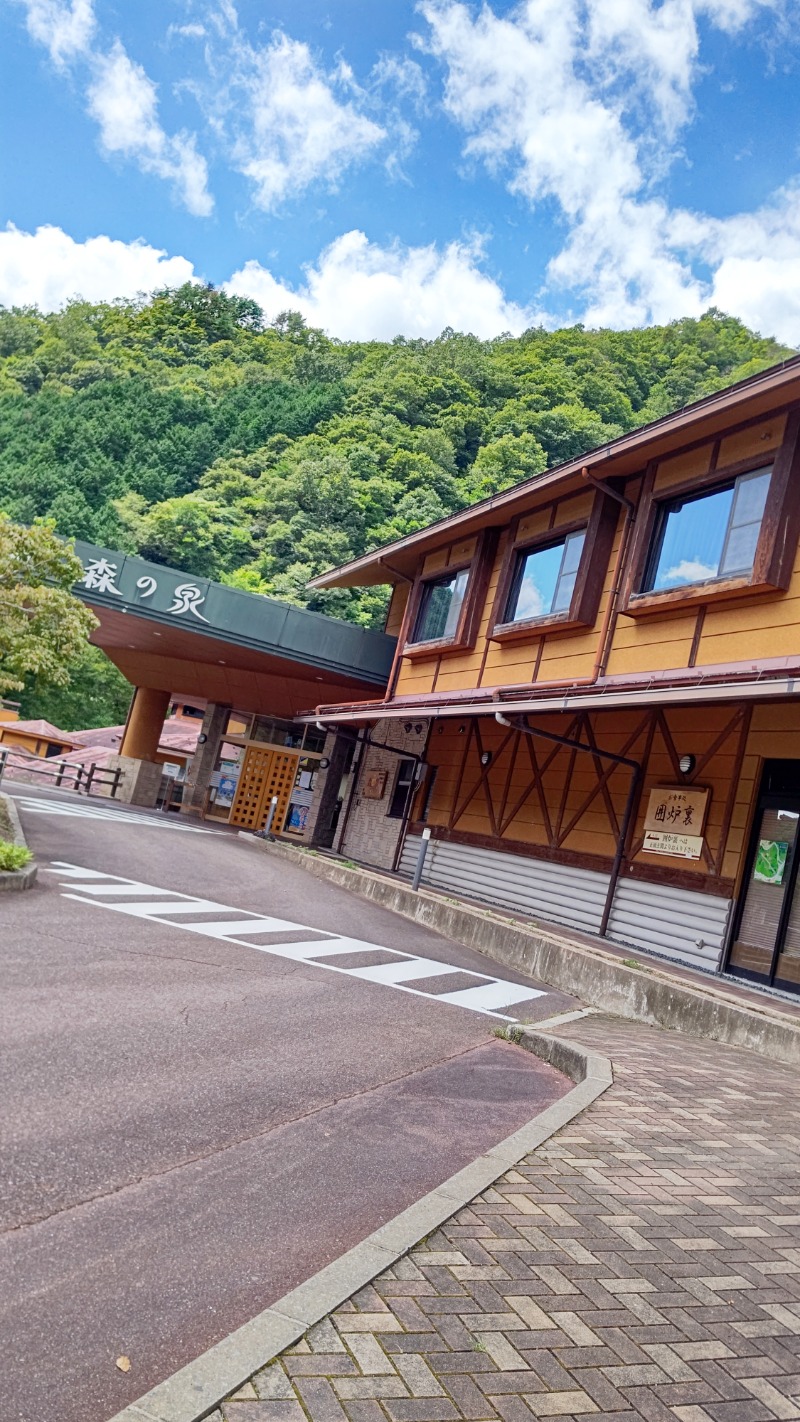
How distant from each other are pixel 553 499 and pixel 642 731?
4246mm

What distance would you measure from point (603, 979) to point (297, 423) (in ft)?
167

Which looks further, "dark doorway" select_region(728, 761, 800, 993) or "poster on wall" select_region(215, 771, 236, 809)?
"poster on wall" select_region(215, 771, 236, 809)

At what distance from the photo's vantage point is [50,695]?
57.6m

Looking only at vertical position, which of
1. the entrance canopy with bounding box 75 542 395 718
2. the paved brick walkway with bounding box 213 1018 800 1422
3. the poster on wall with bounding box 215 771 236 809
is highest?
the entrance canopy with bounding box 75 542 395 718

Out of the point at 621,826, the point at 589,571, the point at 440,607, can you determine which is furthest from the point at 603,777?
the point at 440,607

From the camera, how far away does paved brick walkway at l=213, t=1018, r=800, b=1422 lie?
8.05ft

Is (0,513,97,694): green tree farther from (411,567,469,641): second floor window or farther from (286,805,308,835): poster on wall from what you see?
(286,805,308,835): poster on wall

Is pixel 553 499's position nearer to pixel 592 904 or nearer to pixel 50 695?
pixel 592 904

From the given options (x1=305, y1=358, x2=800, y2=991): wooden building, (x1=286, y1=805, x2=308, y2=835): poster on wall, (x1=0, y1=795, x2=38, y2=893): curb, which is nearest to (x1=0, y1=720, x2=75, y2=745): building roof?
(x1=286, y1=805, x2=308, y2=835): poster on wall

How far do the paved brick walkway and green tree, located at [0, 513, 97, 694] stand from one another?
10408mm

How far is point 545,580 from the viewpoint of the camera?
15.3 metres

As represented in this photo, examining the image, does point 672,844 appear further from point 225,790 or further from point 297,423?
point 297,423

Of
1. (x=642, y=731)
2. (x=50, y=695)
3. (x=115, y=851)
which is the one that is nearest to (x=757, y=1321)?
(x=642, y=731)

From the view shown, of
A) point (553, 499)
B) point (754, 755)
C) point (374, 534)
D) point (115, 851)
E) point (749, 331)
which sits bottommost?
point (115, 851)
